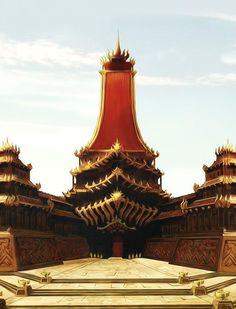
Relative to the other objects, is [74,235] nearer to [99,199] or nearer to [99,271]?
[99,199]

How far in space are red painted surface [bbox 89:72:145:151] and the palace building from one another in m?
0.08

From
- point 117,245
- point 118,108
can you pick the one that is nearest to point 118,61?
point 118,108

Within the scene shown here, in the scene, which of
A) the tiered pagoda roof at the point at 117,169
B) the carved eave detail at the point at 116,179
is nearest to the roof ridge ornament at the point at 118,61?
the tiered pagoda roof at the point at 117,169

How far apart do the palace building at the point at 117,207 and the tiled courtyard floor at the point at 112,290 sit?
2229mm

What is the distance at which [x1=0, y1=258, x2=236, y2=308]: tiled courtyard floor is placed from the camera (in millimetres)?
16848

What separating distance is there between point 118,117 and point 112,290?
69.6 feet

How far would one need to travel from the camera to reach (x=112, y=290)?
18.8m

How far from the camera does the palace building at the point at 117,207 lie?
24797 millimetres

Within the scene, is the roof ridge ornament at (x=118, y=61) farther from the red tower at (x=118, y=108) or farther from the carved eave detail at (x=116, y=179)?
the carved eave detail at (x=116, y=179)

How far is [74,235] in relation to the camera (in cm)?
3406

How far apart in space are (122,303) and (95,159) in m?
19.9

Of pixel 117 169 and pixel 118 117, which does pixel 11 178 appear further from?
pixel 118 117

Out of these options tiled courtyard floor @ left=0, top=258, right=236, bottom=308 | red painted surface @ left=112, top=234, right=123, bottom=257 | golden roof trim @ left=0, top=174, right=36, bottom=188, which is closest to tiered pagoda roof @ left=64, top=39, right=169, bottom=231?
red painted surface @ left=112, top=234, right=123, bottom=257

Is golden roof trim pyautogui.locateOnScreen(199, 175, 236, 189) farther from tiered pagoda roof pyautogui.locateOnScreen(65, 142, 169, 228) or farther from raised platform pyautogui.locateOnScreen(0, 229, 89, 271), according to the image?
raised platform pyautogui.locateOnScreen(0, 229, 89, 271)
